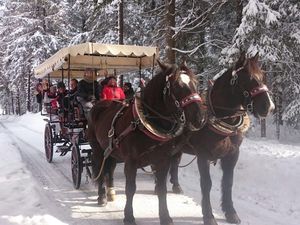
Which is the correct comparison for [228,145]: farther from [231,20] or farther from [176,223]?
[231,20]

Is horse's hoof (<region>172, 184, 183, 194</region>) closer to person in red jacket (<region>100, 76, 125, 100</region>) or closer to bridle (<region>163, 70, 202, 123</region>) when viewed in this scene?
person in red jacket (<region>100, 76, 125, 100</region>)

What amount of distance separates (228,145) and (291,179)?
229 cm

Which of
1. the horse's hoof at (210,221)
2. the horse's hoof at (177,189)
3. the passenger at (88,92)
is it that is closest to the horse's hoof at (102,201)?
the horse's hoof at (177,189)

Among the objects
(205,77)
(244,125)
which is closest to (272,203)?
(244,125)

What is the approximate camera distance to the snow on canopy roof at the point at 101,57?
820 centimetres

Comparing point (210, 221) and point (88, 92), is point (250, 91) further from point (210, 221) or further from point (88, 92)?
point (88, 92)

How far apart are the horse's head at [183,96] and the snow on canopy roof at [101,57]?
331 centimetres

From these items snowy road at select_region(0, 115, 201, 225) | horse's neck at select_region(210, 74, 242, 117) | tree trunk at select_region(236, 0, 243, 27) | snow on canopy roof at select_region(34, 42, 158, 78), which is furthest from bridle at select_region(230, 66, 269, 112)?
tree trunk at select_region(236, 0, 243, 27)

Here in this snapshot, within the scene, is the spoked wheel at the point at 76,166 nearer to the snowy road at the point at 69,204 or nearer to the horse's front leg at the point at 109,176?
the snowy road at the point at 69,204

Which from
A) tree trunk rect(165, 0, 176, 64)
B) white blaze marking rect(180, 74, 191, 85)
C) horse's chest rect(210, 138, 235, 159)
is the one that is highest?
tree trunk rect(165, 0, 176, 64)

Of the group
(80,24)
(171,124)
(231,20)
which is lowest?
(171,124)

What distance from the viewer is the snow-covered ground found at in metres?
6.14

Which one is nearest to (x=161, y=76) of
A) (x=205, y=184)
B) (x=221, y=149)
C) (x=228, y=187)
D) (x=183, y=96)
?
(x=183, y=96)

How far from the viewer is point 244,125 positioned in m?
6.05
